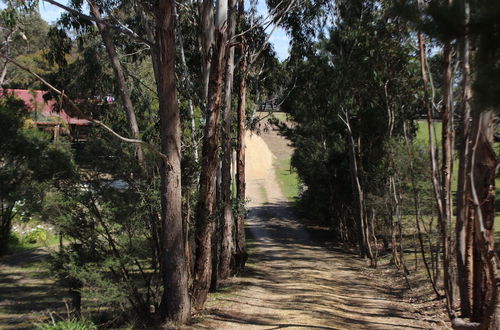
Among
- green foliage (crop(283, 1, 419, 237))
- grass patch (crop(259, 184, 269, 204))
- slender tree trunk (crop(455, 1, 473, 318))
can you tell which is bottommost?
slender tree trunk (crop(455, 1, 473, 318))

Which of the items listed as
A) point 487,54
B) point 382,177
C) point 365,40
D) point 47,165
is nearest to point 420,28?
point 487,54

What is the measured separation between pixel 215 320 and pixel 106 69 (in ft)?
43.9

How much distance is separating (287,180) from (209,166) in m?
41.2

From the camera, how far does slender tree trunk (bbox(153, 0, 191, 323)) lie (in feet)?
29.1

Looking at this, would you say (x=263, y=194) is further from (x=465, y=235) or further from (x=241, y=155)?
(x=465, y=235)

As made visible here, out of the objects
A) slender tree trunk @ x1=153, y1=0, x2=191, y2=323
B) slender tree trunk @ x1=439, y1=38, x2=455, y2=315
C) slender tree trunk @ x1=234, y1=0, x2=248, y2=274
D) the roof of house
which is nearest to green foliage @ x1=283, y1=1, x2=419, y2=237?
slender tree trunk @ x1=439, y1=38, x2=455, y2=315

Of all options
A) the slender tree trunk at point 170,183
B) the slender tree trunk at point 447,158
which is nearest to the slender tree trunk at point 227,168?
the slender tree trunk at point 170,183

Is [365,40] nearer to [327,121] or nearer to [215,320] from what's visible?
[327,121]

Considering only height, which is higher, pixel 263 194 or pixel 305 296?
pixel 263 194

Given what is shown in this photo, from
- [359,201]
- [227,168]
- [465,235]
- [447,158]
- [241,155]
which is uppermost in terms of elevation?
[241,155]

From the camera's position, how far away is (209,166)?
10.5 m

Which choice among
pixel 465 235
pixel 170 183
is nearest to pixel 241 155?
pixel 170 183

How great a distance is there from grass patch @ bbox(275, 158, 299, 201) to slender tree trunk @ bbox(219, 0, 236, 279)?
24.7m

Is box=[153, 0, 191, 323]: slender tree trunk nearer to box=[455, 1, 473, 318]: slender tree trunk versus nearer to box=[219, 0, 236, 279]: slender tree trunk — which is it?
box=[219, 0, 236, 279]: slender tree trunk
